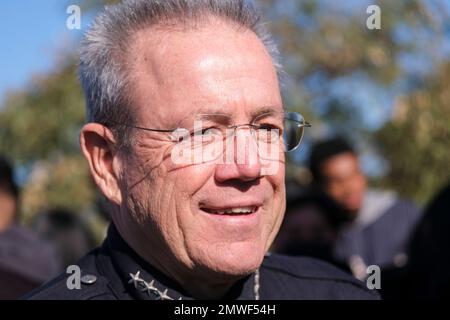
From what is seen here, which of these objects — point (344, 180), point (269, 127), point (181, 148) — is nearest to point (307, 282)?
point (269, 127)

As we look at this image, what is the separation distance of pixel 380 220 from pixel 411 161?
2.64 meters

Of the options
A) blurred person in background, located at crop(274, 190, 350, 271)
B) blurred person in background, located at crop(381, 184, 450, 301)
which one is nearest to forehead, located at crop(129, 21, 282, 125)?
blurred person in background, located at crop(381, 184, 450, 301)

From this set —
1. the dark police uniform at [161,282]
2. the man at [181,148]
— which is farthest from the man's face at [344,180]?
the man at [181,148]

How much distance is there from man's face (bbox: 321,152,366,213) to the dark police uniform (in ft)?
11.4

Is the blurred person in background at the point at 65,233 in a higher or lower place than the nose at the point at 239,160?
lower

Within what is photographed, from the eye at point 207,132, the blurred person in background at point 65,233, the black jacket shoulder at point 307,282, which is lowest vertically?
the blurred person in background at point 65,233

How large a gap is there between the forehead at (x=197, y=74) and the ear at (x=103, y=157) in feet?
0.61

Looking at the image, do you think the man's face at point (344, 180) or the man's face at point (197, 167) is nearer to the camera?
the man's face at point (197, 167)

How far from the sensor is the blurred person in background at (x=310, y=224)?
207 inches

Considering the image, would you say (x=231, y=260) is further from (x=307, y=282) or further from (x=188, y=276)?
(x=307, y=282)

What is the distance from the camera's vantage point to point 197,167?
7.75 ft

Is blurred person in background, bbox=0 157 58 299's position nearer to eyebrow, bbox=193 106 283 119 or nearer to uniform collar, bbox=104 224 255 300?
uniform collar, bbox=104 224 255 300

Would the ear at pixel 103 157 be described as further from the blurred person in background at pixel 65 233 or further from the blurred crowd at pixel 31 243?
the blurred person in background at pixel 65 233

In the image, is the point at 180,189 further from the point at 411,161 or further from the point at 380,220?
the point at 411,161
